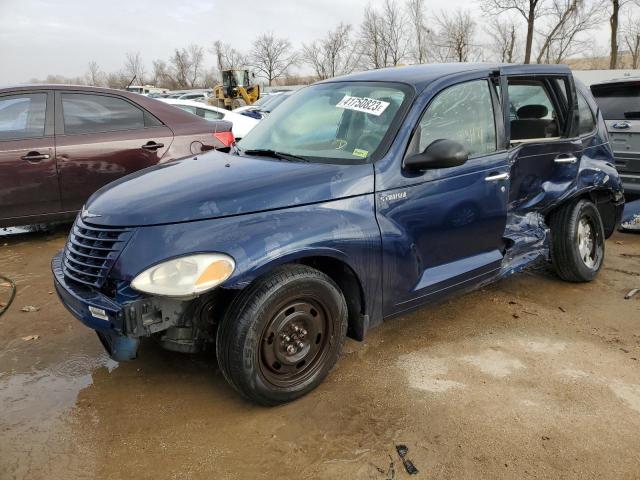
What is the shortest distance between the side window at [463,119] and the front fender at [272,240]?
2.29 ft

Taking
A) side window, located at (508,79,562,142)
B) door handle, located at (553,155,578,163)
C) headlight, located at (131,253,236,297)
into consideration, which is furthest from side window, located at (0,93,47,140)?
door handle, located at (553,155,578,163)

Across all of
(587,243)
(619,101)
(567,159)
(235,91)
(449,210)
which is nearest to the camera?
(449,210)

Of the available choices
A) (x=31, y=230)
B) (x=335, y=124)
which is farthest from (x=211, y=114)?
(x=335, y=124)

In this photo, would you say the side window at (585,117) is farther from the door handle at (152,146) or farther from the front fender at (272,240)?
the door handle at (152,146)

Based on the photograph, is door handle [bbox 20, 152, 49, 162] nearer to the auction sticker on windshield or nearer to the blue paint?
the blue paint

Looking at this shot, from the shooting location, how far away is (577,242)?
4.30 m

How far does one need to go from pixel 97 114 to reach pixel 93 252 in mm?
3573

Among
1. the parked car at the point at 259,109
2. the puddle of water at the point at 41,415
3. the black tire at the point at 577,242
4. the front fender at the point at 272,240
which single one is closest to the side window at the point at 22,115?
the puddle of water at the point at 41,415

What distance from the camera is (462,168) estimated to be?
10.7 feet

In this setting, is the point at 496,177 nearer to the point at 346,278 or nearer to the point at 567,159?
the point at 567,159

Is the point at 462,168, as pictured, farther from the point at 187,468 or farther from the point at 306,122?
the point at 187,468

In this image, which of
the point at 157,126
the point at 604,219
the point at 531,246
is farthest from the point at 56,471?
the point at 604,219

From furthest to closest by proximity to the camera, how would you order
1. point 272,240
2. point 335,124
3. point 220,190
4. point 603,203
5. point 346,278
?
1. point 603,203
2. point 335,124
3. point 346,278
4. point 220,190
5. point 272,240

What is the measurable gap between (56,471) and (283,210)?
1538mm
